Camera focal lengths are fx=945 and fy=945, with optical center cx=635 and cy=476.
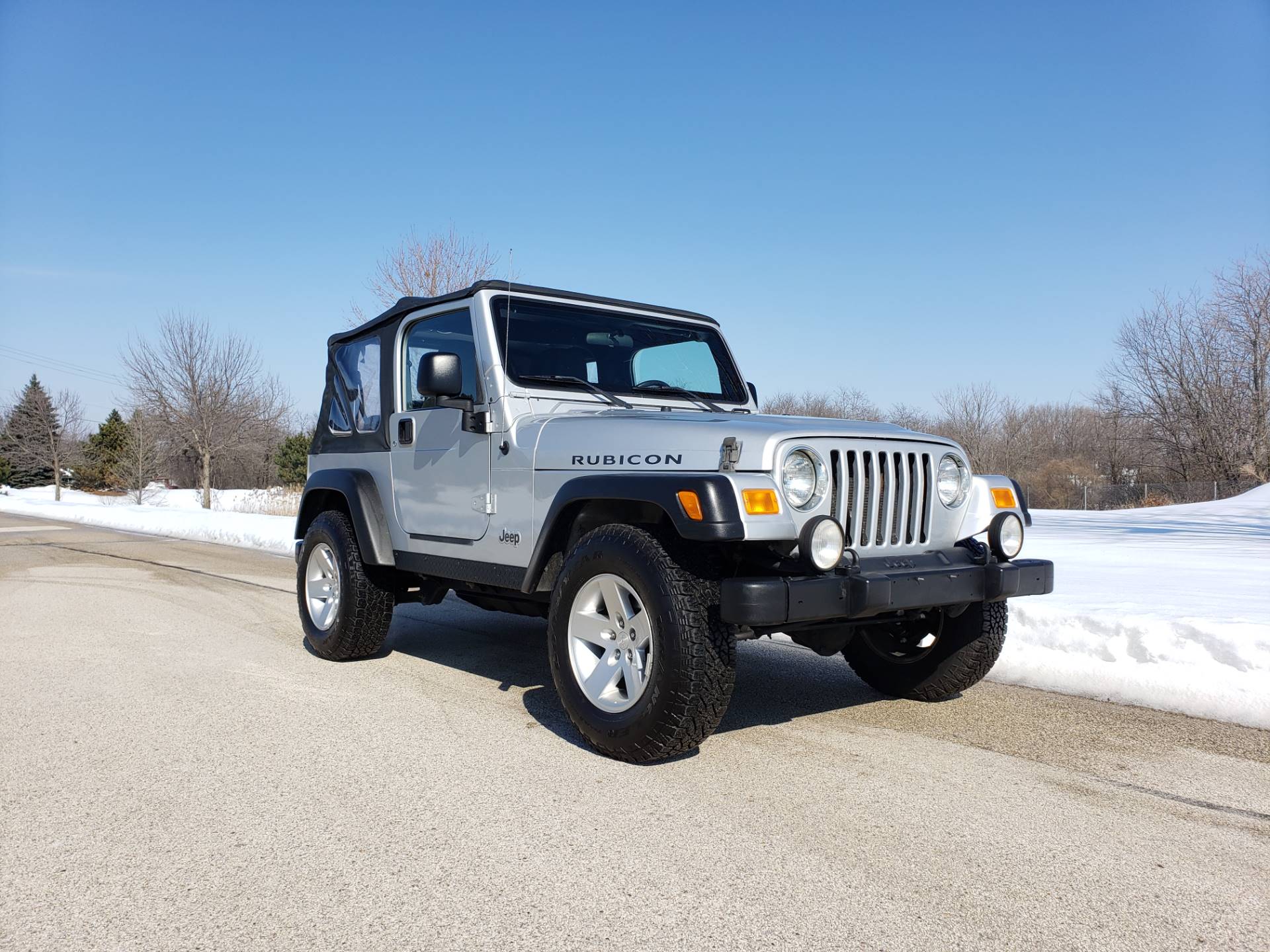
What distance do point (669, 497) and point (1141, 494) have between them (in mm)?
35350

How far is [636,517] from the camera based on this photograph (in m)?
4.18

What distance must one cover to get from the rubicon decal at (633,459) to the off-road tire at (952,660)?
72.6 inches

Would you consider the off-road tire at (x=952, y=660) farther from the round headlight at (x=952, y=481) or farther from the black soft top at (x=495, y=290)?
the black soft top at (x=495, y=290)

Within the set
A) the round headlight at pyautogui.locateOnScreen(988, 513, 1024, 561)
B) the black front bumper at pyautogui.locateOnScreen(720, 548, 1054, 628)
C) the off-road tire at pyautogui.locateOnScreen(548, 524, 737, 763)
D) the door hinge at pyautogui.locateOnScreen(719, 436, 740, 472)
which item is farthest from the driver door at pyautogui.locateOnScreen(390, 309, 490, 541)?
the round headlight at pyautogui.locateOnScreen(988, 513, 1024, 561)

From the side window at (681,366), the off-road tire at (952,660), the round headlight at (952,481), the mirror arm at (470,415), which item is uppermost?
the side window at (681,366)

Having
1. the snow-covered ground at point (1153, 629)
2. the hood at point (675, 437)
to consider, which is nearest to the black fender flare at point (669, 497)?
the hood at point (675, 437)

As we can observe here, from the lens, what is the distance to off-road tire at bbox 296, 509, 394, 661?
5898 millimetres

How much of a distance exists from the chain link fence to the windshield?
26103mm

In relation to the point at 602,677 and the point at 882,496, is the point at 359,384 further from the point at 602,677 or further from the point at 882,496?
the point at 882,496

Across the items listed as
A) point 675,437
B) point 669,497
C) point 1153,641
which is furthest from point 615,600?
point 1153,641

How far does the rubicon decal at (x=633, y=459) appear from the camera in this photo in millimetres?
4016

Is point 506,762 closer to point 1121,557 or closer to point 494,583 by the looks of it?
point 494,583

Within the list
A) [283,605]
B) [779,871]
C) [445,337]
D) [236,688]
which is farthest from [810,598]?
[283,605]

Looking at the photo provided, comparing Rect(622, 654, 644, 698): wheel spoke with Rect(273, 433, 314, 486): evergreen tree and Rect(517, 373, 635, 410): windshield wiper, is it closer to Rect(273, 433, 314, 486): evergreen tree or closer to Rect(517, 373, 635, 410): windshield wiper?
Rect(517, 373, 635, 410): windshield wiper
